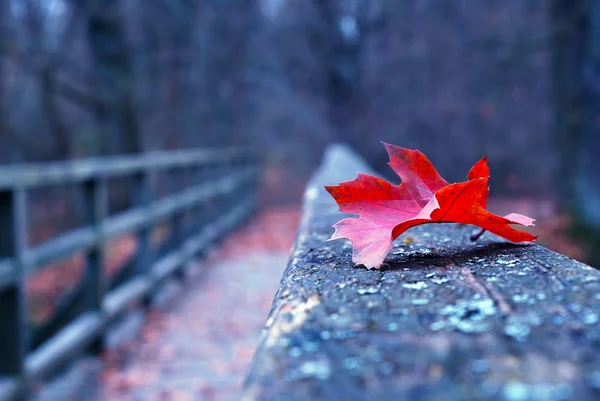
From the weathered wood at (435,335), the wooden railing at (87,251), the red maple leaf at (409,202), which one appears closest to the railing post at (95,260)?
the wooden railing at (87,251)

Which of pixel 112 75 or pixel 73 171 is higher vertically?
pixel 112 75

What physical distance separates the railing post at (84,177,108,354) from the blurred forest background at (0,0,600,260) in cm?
542

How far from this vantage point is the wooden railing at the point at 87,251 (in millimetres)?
2539

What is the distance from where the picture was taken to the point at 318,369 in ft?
1.33

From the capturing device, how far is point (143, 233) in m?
4.60

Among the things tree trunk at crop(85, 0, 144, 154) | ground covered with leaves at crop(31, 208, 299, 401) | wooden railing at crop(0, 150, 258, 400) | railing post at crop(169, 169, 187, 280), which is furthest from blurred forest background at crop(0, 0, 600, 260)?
ground covered with leaves at crop(31, 208, 299, 401)

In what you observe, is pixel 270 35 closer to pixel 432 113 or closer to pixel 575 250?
pixel 432 113

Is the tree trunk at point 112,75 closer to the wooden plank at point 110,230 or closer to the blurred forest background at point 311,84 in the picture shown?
the blurred forest background at point 311,84

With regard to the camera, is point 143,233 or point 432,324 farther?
point 143,233

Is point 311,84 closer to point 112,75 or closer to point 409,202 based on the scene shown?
point 112,75

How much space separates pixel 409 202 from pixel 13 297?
2.23 m

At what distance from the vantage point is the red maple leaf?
811 millimetres

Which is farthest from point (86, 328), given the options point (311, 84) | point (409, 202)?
point (311, 84)

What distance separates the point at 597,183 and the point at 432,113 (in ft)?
29.1
